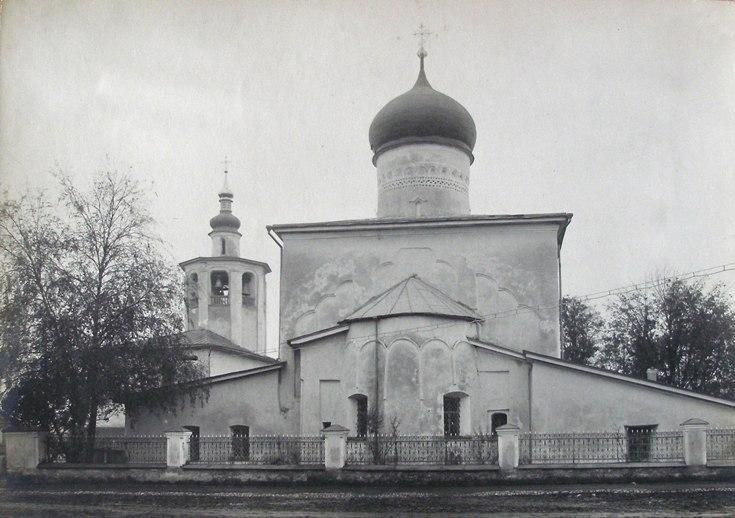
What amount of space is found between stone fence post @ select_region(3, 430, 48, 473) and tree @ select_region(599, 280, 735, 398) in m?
22.1

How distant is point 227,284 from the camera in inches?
1294

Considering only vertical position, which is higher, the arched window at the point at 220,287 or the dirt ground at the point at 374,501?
the arched window at the point at 220,287

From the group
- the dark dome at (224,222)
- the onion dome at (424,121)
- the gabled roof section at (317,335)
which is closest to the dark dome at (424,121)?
the onion dome at (424,121)

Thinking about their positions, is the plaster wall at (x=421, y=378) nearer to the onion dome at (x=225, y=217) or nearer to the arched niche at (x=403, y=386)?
the arched niche at (x=403, y=386)

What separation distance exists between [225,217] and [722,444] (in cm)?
2381

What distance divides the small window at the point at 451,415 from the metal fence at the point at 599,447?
258cm

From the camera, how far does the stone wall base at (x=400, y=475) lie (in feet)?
43.8

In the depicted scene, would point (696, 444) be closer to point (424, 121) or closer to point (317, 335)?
point (317, 335)

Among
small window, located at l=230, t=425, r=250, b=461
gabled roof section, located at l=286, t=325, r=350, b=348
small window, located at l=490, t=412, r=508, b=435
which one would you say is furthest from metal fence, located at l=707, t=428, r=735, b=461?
small window, located at l=230, t=425, r=250, b=461

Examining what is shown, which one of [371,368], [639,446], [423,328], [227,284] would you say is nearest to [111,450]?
[371,368]

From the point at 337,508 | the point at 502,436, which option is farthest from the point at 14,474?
Answer: the point at 502,436

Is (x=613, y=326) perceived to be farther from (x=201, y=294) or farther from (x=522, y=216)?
(x=201, y=294)

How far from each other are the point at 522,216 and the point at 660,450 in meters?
7.67

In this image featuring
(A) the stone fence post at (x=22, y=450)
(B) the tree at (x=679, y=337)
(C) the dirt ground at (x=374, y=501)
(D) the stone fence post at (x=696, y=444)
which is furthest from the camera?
(B) the tree at (x=679, y=337)
